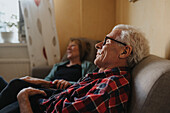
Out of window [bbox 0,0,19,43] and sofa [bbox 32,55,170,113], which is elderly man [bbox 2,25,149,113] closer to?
sofa [bbox 32,55,170,113]

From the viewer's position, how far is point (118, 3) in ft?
7.95

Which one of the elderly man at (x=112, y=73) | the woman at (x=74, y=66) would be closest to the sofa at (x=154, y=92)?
the elderly man at (x=112, y=73)

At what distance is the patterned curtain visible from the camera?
2.43 meters

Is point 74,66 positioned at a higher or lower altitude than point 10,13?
lower

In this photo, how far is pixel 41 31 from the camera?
251 centimetres

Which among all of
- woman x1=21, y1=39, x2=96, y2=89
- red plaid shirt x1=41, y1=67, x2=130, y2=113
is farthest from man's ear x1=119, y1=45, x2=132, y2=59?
woman x1=21, y1=39, x2=96, y2=89

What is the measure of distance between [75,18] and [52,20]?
0.40 metres

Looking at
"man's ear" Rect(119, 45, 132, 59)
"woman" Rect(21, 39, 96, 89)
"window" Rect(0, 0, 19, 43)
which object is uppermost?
"window" Rect(0, 0, 19, 43)

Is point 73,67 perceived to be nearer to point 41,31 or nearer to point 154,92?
point 41,31

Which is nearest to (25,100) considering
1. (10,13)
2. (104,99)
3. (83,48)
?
(104,99)

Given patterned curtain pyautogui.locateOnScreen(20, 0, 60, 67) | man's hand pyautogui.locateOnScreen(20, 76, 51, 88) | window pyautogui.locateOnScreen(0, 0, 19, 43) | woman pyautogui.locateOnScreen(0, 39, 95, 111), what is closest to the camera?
man's hand pyautogui.locateOnScreen(20, 76, 51, 88)

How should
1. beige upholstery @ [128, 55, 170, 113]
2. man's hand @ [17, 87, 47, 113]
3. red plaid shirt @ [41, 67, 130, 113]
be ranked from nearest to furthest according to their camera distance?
beige upholstery @ [128, 55, 170, 113] < red plaid shirt @ [41, 67, 130, 113] < man's hand @ [17, 87, 47, 113]

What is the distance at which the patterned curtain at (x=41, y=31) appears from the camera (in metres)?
2.43

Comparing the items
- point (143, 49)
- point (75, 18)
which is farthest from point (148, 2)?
point (75, 18)
